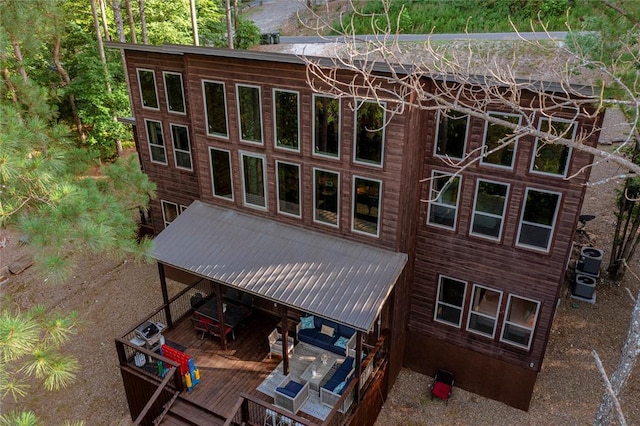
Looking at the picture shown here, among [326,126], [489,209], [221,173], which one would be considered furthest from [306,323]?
[489,209]

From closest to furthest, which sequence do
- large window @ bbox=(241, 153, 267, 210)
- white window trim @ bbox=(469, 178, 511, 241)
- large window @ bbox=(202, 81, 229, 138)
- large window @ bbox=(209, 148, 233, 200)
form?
white window trim @ bbox=(469, 178, 511, 241)
large window @ bbox=(202, 81, 229, 138)
large window @ bbox=(241, 153, 267, 210)
large window @ bbox=(209, 148, 233, 200)

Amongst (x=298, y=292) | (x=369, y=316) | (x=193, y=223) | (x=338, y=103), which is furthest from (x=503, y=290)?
(x=193, y=223)

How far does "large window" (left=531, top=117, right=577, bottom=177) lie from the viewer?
8.55m

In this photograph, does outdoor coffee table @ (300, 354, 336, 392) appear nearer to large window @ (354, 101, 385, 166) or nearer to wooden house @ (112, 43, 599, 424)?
wooden house @ (112, 43, 599, 424)

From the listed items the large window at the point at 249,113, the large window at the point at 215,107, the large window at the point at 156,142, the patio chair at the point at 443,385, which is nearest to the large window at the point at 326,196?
the large window at the point at 249,113

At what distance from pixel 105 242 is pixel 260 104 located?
16.7 feet

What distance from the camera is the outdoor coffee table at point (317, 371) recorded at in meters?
10.3

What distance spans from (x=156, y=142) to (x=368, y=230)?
7465 mm

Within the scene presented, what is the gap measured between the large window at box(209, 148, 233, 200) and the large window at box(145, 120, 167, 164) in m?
2.91

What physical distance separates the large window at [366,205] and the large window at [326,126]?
0.85 m

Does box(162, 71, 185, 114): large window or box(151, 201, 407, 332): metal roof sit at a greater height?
box(162, 71, 185, 114): large window

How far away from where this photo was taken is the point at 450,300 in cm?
1103

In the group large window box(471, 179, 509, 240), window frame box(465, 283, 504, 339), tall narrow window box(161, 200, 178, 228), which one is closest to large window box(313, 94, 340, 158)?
large window box(471, 179, 509, 240)

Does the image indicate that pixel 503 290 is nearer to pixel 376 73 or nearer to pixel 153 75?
pixel 376 73
